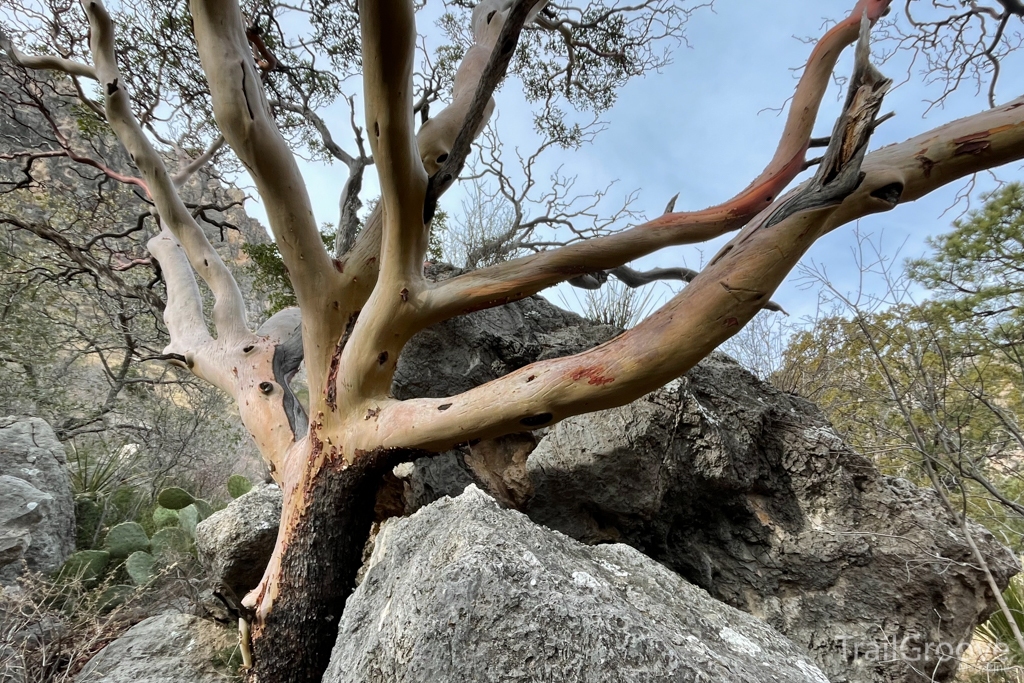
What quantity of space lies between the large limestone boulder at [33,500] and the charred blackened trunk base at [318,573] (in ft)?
7.68

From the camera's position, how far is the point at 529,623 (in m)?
1.14

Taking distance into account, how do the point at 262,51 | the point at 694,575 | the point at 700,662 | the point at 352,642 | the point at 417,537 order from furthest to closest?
1. the point at 262,51
2. the point at 694,575
3. the point at 417,537
4. the point at 352,642
5. the point at 700,662

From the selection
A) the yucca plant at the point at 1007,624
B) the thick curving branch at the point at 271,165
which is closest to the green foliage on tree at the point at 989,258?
the yucca plant at the point at 1007,624

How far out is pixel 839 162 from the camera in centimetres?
117

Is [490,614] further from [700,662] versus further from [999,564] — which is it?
[999,564]

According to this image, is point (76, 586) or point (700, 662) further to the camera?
point (76, 586)

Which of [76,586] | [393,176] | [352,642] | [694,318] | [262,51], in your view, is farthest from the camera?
[262,51]

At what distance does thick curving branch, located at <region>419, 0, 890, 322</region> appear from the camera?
199 centimetres

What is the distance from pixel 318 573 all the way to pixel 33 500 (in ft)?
9.27

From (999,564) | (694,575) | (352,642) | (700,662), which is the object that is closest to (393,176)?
(352,642)

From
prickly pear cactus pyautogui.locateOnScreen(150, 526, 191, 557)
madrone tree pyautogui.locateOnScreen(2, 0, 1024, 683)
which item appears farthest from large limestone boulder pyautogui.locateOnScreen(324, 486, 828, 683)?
prickly pear cactus pyautogui.locateOnScreen(150, 526, 191, 557)

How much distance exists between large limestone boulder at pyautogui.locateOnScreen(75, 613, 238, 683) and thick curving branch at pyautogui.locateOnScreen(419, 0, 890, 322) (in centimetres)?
191

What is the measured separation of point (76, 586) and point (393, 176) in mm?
3227

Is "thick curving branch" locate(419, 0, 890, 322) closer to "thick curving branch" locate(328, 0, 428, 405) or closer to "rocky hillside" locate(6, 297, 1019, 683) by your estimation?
"thick curving branch" locate(328, 0, 428, 405)
